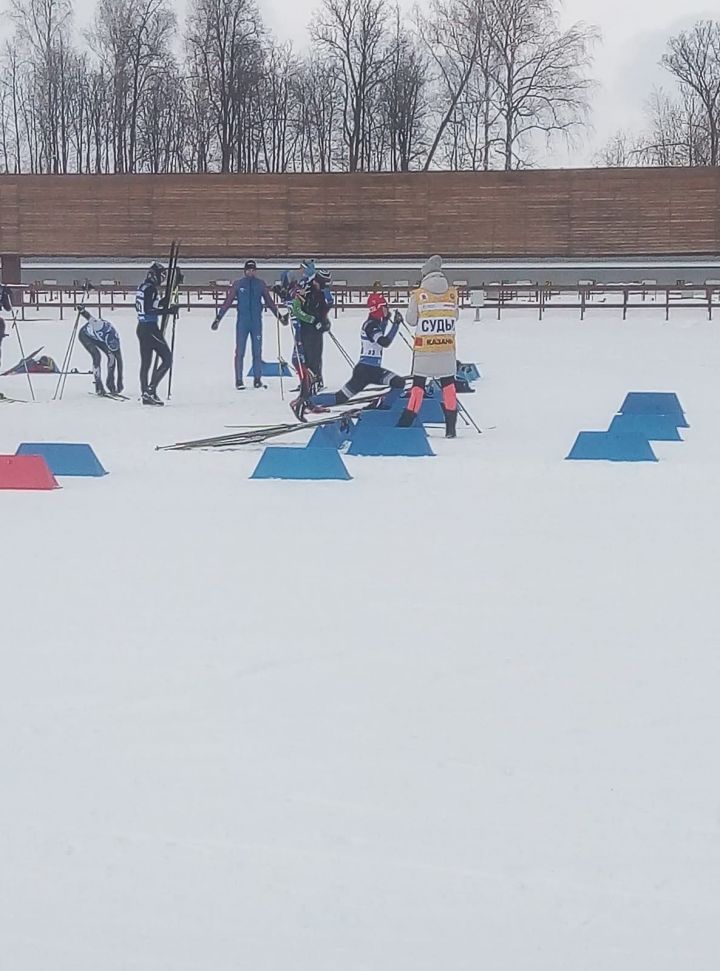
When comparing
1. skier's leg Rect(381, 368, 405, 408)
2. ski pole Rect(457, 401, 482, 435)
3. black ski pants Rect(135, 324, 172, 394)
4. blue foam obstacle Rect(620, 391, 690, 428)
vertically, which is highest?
black ski pants Rect(135, 324, 172, 394)

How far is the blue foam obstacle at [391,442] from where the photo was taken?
1116cm

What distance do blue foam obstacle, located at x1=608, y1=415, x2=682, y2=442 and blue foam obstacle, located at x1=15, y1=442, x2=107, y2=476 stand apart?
182 inches

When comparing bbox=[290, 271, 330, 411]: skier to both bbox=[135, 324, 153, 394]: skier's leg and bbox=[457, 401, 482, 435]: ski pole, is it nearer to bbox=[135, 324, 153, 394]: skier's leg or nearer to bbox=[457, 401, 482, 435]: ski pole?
bbox=[135, 324, 153, 394]: skier's leg

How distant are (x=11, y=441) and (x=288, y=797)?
934 centimetres

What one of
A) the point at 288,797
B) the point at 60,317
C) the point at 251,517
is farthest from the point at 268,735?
the point at 60,317

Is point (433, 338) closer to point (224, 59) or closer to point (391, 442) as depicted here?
point (391, 442)

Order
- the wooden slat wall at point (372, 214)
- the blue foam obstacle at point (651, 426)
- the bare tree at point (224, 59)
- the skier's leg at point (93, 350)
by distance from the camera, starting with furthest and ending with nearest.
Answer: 1. the bare tree at point (224, 59)
2. the wooden slat wall at point (372, 214)
3. the skier's leg at point (93, 350)
4. the blue foam obstacle at point (651, 426)

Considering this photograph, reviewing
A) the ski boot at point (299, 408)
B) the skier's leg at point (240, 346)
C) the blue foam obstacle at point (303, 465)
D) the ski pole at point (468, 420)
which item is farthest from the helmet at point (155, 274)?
the blue foam obstacle at point (303, 465)

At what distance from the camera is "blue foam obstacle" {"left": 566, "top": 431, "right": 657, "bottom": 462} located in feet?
35.4

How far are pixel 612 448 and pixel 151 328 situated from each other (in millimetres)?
6231

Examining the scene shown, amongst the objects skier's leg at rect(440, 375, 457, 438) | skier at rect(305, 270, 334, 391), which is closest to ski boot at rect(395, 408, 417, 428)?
skier's leg at rect(440, 375, 457, 438)

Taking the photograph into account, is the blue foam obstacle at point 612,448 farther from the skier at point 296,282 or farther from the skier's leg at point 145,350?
the skier's leg at point 145,350

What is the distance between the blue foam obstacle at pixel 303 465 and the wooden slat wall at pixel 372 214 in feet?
95.2

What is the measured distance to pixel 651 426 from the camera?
12.4 meters
